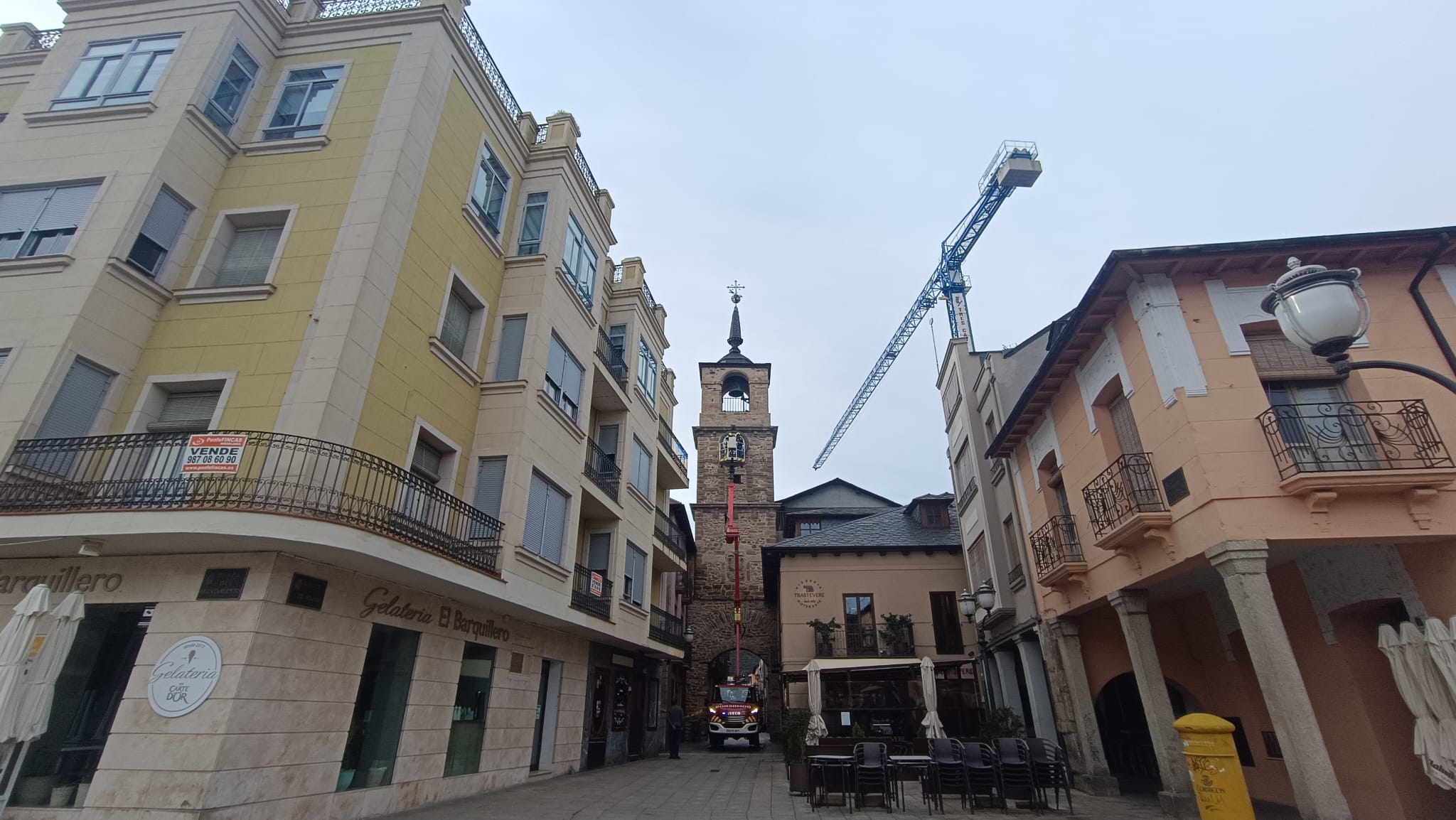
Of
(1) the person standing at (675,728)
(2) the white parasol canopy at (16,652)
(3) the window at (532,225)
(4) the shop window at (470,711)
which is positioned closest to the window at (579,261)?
(3) the window at (532,225)

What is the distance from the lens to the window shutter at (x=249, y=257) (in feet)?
37.7

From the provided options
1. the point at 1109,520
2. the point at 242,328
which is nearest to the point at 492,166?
the point at 242,328

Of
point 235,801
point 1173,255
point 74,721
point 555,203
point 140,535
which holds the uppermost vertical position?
point 555,203

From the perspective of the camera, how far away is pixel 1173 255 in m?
9.94

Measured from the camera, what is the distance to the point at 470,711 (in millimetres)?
12367

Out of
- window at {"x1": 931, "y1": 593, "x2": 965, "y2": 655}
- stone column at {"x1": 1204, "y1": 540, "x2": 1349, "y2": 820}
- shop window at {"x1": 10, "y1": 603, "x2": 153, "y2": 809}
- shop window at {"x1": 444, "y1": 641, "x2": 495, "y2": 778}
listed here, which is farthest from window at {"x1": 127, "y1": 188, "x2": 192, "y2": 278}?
window at {"x1": 931, "y1": 593, "x2": 965, "y2": 655}

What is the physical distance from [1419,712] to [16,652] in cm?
1698

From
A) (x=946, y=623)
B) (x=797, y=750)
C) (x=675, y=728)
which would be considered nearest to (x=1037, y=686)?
(x=797, y=750)

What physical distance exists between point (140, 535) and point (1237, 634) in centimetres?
1757

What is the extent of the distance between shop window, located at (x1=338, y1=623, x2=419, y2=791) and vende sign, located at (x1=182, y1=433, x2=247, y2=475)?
331cm

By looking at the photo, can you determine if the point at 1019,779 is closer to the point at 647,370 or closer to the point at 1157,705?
the point at 1157,705

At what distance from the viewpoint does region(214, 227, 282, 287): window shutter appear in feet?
37.7

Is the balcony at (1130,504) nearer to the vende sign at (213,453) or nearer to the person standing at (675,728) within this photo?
the vende sign at (213,453)

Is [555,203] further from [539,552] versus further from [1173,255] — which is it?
[1173,255]
